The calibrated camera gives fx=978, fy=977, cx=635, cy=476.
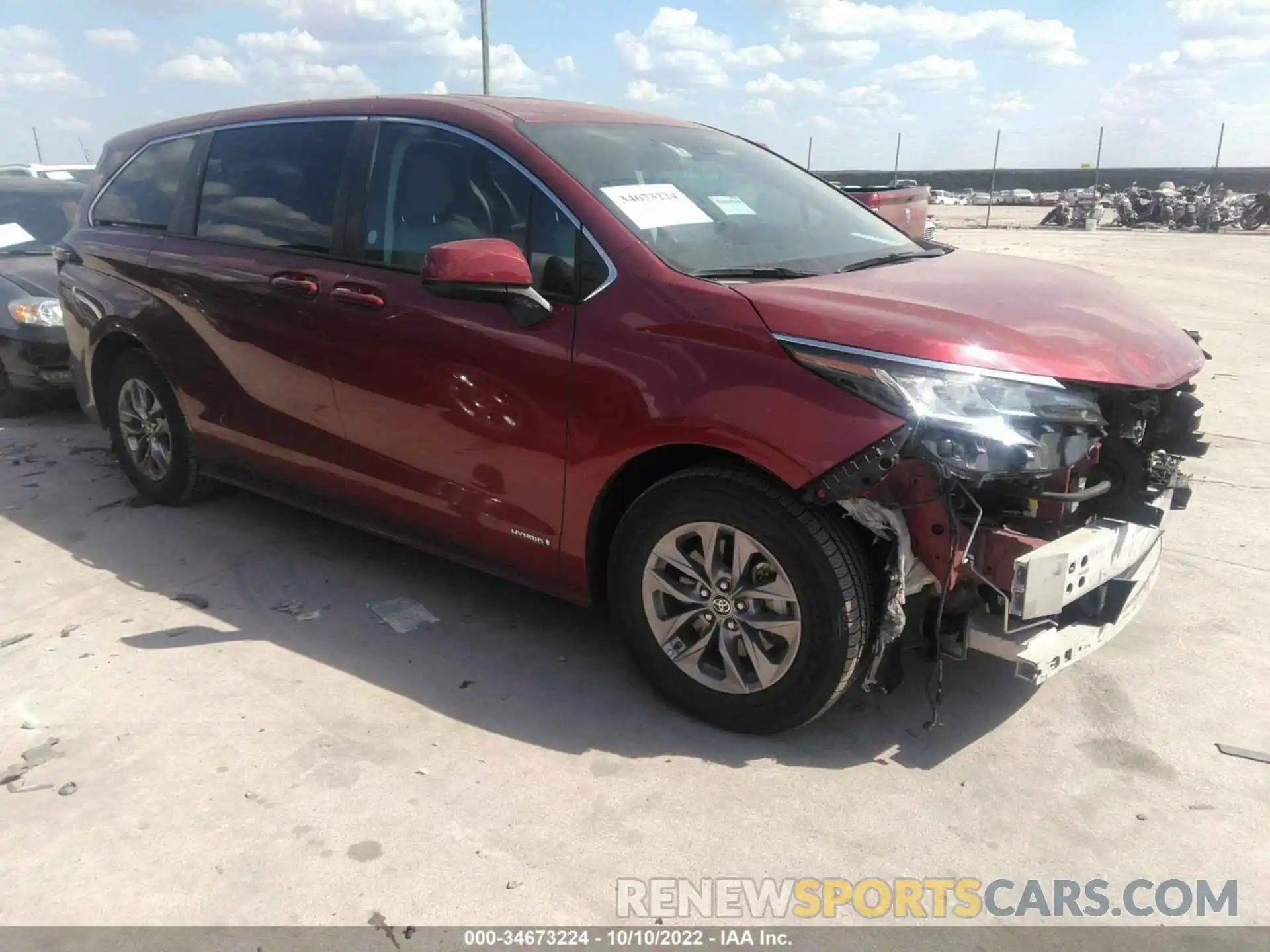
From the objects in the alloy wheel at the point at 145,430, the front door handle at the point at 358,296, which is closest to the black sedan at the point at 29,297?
the alloy wheel at the point at 145,430

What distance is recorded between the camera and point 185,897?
2426mm

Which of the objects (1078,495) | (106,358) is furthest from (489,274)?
(106,358)

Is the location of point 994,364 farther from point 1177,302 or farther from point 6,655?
point 1177,302

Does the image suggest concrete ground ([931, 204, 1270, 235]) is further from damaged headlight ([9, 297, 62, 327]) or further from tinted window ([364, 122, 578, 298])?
tinted window ([364, 122, 578, 298])

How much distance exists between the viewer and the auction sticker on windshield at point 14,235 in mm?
7672

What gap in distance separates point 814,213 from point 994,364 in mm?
1503

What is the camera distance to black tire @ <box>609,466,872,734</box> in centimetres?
276

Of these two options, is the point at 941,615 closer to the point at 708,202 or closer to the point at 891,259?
the point at 891,259

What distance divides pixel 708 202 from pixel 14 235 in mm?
6735

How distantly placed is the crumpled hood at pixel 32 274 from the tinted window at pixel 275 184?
3.15 m

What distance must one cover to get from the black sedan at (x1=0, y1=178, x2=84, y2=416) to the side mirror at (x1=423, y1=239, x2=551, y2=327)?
4.70 metres

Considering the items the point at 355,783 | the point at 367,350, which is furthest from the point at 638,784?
the point at 367,350

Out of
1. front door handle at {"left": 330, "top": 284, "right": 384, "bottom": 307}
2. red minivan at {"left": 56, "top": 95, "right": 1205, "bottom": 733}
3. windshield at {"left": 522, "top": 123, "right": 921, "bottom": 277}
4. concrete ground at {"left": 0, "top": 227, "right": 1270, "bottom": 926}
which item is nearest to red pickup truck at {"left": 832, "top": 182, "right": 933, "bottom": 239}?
windshield at {"left": 522, "top": 123, "right": 921, "bottom": 277}

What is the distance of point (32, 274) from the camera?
7.27m
